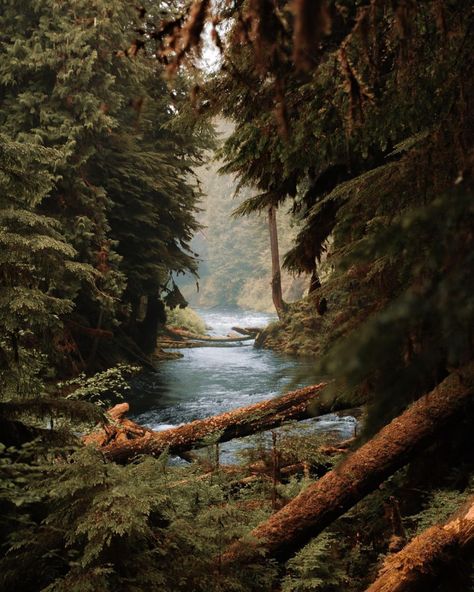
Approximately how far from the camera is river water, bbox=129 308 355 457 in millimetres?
11695

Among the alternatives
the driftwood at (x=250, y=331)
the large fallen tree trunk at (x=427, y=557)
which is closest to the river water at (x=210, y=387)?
the large fallen tree trunk at (x=427, y=557)

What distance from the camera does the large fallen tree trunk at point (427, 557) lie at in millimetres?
2896

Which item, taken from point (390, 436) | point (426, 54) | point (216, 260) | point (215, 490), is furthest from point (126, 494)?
point (216, 260)

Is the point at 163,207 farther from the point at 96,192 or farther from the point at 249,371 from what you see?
the point at 249,371

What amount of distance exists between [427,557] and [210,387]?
1226cm

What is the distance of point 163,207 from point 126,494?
1424cm

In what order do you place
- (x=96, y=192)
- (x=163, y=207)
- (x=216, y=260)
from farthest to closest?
(x=216, y=260) → (x=163, y=207) → (x=96, y=192)

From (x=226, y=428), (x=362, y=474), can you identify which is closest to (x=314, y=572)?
(x=362, y=474)

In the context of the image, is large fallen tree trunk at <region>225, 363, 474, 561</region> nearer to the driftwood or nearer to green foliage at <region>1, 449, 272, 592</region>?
green foliage at <region>1, 449, 272, 592</region>

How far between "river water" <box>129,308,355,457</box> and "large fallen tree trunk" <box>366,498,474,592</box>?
5351 mm

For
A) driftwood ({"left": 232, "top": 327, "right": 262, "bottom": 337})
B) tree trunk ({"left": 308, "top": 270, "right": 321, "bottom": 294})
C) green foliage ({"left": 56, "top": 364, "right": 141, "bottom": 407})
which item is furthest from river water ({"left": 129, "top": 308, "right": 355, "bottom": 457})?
driftwood ({"left": 232, "top": 327, "right": 262, "bottom": 337})

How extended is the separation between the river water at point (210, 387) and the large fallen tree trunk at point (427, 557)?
211 inches

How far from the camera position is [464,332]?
1.03 meters

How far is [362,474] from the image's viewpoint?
3.80m
